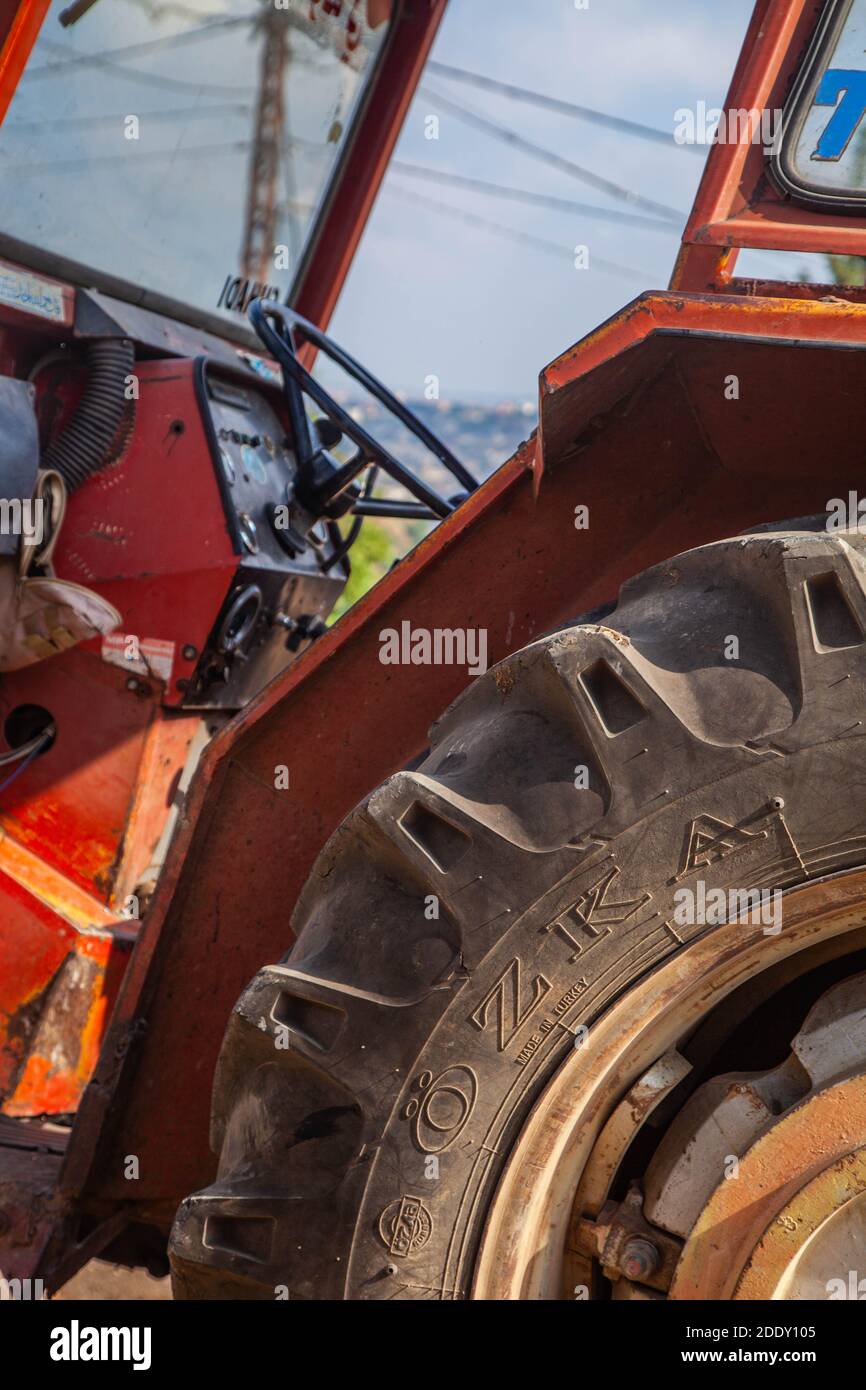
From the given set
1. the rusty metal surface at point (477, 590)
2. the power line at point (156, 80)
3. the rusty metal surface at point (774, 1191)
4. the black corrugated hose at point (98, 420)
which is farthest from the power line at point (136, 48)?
the rusty metal surface at point (774, 1191)

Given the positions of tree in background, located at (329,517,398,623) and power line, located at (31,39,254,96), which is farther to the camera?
tree in background, located at (329,517,398,623)

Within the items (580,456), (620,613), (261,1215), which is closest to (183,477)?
(580,456)

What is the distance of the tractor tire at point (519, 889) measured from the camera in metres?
1.37

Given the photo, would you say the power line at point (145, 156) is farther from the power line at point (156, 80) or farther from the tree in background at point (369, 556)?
the tree in background at point (369, 556)

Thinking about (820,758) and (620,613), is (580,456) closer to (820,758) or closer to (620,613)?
(620,613)

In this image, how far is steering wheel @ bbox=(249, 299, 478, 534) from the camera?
9.37 ft

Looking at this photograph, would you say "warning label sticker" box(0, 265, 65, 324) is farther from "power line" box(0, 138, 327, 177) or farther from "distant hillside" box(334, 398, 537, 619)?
"distant hillside" box(334, 398, 537, 619)

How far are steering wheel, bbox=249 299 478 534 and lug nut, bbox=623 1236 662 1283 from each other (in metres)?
1.73

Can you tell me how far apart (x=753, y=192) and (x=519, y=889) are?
3.05 ft

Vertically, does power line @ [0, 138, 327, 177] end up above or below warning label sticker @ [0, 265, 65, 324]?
above

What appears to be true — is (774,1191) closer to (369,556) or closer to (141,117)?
(141,117)

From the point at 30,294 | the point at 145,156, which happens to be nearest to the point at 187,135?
the point at 145,156

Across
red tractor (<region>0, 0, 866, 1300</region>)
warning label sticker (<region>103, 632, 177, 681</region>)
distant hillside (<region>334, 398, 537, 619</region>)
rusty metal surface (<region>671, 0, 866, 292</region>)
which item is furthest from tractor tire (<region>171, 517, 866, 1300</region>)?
distant hillside (<region>334, 398, 537, 619</region>)
